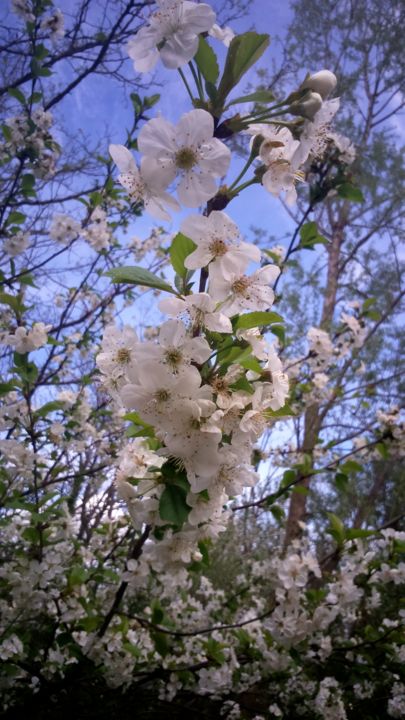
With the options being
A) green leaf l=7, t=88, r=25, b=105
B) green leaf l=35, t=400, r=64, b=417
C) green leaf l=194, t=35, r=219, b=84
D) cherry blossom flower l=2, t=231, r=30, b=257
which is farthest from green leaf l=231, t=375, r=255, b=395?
cherry blossom flower l=2, t=231, r=30, b=257

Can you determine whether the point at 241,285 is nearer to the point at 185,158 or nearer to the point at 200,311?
the point at 200,311

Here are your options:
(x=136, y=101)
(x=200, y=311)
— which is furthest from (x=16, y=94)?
(x=200, y=311)

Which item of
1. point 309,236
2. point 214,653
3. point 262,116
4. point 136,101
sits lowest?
point 214,653

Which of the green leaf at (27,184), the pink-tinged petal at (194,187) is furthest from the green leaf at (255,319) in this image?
the green leaf at (27,184)

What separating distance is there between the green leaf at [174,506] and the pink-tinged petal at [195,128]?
1.95 ft

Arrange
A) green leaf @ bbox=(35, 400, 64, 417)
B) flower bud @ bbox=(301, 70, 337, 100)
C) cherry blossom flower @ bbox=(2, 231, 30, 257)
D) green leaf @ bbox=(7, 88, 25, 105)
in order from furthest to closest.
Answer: cherry blossom flower @ bbox=(2, 231, 30, 257) → green leaf @ bbox=(7, 88, 25, 105) → green leaf @ bbox=(35, 400, 64, 417) → flower bud @ bbox=(301, 70, 337, 100)

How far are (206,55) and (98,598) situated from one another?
236cm

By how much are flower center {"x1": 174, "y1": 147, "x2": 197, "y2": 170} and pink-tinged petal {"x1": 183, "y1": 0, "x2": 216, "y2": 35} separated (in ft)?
0.67

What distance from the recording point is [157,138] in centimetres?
78

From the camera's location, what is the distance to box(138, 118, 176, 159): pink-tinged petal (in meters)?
0.76

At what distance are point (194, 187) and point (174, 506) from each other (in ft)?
1.81

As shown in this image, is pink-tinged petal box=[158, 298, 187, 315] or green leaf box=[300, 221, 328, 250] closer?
pink-tinged petal box=[158, 298, 187, 315]

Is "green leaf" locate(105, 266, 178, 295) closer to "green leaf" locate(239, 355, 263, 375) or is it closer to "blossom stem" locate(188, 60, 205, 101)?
"green leaf" locate(239, 355, 263, 375)

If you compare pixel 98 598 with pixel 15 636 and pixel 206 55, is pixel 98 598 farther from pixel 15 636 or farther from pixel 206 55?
pixel 206 55
